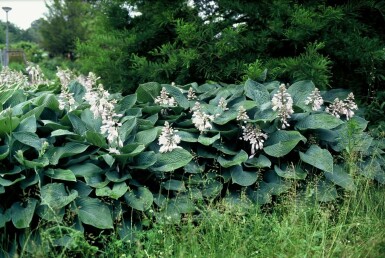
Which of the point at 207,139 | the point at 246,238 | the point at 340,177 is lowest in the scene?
the point at 340,177

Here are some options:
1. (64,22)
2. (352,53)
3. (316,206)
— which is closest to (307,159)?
(316,206)

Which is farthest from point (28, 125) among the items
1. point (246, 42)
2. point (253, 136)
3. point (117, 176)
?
point (246, 42)

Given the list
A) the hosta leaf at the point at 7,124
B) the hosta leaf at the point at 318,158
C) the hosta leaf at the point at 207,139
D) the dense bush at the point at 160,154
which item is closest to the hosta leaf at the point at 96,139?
the dense bush at the point at 160,154

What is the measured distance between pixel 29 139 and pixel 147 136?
0.80 metres

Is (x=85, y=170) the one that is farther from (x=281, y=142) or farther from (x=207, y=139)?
(x=281, y=142)

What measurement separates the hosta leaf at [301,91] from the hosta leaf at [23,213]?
7.15 feet

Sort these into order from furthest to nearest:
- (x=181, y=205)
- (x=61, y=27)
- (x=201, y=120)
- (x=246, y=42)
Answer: (x=61, y=27)
(x=246, y=42)
(x=201, y=120)
(x=181, y=205)

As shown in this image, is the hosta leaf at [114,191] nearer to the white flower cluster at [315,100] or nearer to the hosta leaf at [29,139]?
the hosta leaf at [29,139]

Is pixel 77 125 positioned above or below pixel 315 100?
above

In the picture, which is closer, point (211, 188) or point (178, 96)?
point (211, 188)

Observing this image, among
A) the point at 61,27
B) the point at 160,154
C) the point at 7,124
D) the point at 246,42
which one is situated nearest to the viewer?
the point at 7,124

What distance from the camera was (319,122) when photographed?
345cm

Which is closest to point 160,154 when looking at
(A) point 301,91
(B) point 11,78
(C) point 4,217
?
(C) point 4,217

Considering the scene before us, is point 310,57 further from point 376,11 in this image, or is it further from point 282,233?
point 282,233
